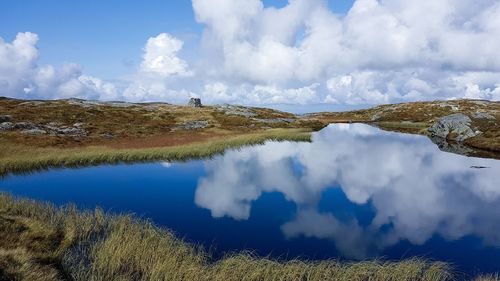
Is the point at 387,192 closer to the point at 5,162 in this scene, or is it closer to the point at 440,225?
the point at 440,225

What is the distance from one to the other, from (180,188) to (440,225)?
2093 cm

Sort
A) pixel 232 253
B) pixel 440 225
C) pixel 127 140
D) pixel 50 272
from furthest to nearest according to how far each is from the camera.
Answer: pixel 127 140 < pixel 440 225 < pixel 232 253 < pixel 50 272

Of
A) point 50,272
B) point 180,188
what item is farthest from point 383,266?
point 180,188

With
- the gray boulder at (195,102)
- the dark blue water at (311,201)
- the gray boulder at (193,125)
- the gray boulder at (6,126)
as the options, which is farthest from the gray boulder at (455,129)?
the gray boulder at (6,126)

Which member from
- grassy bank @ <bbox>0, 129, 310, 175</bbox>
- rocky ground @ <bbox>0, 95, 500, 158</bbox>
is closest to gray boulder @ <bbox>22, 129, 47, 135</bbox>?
rocky ground @ <bbox>0, 95, 500, 158</bbox>

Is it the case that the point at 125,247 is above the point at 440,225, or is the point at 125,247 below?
above

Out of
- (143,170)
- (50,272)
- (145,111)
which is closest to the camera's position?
(50,272)

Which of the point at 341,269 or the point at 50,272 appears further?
the point at 341,269

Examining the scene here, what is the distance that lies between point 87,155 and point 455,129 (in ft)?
227

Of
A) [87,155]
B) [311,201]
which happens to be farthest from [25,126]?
[311,201]

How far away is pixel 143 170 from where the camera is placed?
145 ft

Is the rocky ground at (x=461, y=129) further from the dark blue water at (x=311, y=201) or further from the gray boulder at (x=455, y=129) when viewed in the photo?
the dark blue water at (x=311, y=201)

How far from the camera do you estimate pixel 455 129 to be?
267ft

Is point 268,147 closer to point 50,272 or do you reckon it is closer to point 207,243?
point 207,243
